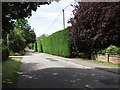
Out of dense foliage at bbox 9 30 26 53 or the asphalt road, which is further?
dense foliage at bbox 9 30 26 53

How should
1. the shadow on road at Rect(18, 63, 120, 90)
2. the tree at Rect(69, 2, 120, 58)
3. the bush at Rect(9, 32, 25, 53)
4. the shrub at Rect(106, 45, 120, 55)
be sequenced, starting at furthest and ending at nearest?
the bush at Rect(9, 32, 25, 53)
the shrub at Rect(106, 45, 120, 55)
the tree at Rect(69, 2, 120, 58)
the shadow on road at Rect(18, 63, 120, 90)

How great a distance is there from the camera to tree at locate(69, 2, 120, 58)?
11.5 meters

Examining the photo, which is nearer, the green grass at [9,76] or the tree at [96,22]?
the green grass at [9,76]

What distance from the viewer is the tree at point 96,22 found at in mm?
11508

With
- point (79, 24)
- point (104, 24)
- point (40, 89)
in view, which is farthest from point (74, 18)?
point (40, 89)

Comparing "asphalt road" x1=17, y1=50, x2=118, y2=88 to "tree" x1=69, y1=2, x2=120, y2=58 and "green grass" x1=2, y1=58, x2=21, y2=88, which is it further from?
"tree" x1=69, y1=2, x2=120, y2=58

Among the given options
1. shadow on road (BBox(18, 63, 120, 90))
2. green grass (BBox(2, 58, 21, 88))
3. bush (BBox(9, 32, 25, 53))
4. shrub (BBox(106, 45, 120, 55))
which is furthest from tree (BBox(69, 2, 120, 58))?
bush (BBox(9, 32, 25, 53))

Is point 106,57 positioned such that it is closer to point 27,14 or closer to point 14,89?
point 27,14

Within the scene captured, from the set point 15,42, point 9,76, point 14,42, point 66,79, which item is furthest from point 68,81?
point 15,42

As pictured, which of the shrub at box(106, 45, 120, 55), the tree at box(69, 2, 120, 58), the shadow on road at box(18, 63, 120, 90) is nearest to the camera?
the shadow on road at box(18, 63, 120, 90)

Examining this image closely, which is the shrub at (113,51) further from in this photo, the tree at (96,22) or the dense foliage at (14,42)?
the dense foliage at (14,42)

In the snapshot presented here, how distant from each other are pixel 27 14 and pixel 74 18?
8.63m

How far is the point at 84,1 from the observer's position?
13969 millimetres

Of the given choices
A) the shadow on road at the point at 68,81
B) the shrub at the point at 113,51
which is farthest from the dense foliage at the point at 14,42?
the shadow on road at the point at 68,81
